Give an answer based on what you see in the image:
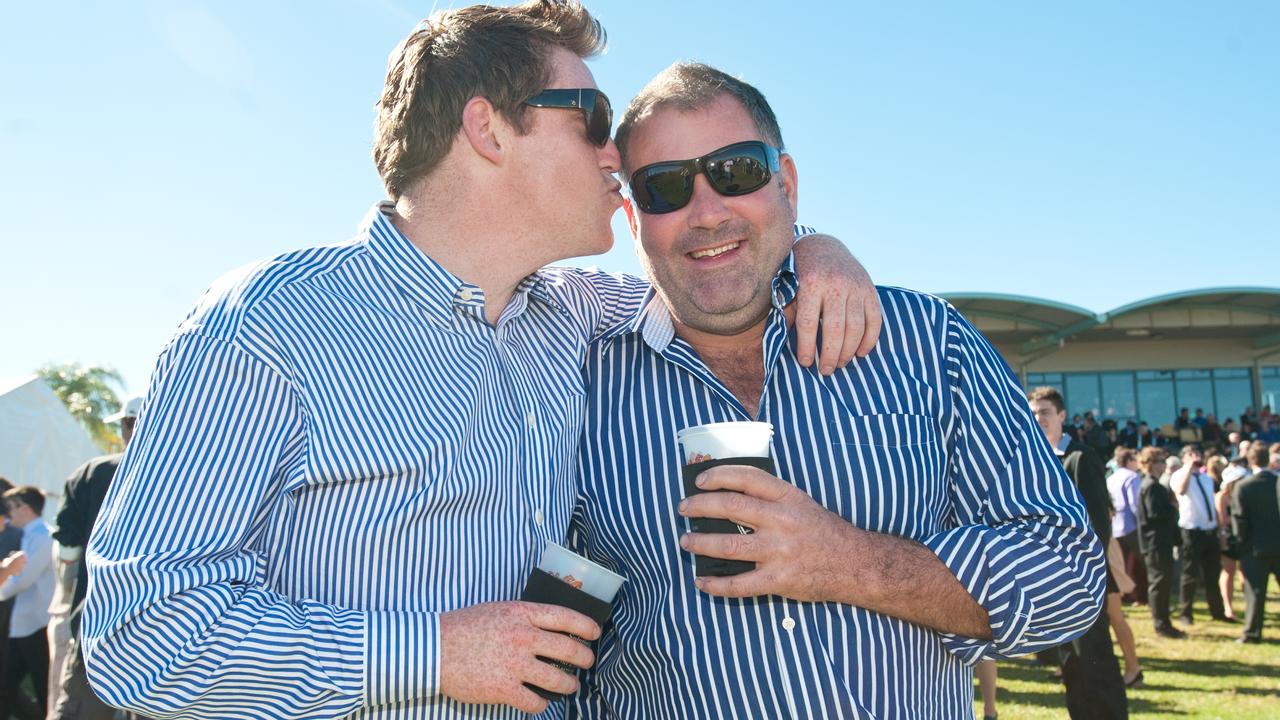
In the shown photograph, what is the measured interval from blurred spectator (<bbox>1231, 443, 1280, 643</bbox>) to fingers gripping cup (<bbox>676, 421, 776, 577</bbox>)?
12.8 meters

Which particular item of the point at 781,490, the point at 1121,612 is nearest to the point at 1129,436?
the point at 1121,612

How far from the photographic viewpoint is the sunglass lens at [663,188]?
275 centimetres

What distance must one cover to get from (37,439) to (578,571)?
846 inches

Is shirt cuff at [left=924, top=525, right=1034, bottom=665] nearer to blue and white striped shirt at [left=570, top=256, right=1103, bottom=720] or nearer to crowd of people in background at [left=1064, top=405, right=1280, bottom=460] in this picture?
blue and white striped shirt at [left=570, top=256, right=1103, bottom=720]

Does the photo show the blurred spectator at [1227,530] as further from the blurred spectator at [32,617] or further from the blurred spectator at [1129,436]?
the blurred spectator at [32,617]

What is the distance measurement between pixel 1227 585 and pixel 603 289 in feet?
47.3

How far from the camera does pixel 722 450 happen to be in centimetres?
204

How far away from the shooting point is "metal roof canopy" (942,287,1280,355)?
2727 cm

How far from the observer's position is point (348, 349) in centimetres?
204

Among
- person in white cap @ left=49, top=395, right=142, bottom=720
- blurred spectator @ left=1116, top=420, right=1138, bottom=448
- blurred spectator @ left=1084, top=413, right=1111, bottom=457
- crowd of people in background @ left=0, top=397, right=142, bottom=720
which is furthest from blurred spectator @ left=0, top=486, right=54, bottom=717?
blurred spectator @ left=1116, top=420, right=1138, bottom=448

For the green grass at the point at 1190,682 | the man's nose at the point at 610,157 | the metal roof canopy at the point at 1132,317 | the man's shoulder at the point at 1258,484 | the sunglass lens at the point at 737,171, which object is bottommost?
the green grass at the point at 1190,682

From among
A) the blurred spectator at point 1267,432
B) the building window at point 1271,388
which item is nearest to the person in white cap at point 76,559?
the blurred spectator at point 1267,432

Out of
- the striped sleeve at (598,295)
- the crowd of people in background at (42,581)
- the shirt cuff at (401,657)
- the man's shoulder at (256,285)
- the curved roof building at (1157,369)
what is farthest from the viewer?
the curved roof building at (1157,369)

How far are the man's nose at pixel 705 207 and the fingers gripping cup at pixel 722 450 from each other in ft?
2.79
